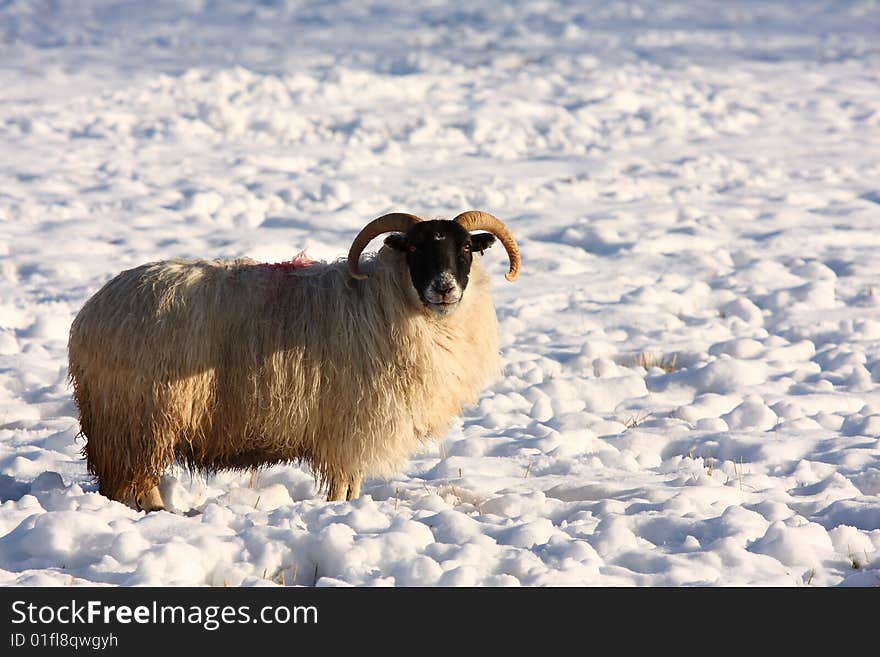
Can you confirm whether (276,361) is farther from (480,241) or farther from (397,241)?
(480,241)

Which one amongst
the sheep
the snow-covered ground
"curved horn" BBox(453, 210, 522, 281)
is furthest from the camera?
"curved horn" BBox(453, 210, 522, 281)

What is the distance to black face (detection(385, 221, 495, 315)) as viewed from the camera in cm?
492

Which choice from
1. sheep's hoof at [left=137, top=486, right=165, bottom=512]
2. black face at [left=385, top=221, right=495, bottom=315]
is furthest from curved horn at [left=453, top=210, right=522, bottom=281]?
sheep's hoof at [left=137, top=486, right=165, bottom=512]

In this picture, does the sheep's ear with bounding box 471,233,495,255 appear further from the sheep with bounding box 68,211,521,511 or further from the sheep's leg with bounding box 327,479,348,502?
the sheep's leg with bounding box 327,479,348,502

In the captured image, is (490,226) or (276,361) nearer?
(276,361)

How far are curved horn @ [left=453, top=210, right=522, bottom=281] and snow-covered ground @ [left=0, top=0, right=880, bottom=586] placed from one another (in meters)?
1.17

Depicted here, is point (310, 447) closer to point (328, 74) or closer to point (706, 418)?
point (706, 418)

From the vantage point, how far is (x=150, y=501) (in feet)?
16.7

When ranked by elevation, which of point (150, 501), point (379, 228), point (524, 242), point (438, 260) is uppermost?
point (379, 228)

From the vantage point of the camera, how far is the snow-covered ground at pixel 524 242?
4375 mm

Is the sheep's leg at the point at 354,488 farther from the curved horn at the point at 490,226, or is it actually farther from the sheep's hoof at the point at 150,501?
the curved horn at the point at 490,226

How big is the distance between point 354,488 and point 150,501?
3.23ft

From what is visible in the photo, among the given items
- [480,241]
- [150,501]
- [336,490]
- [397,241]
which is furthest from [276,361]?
[480,241]
